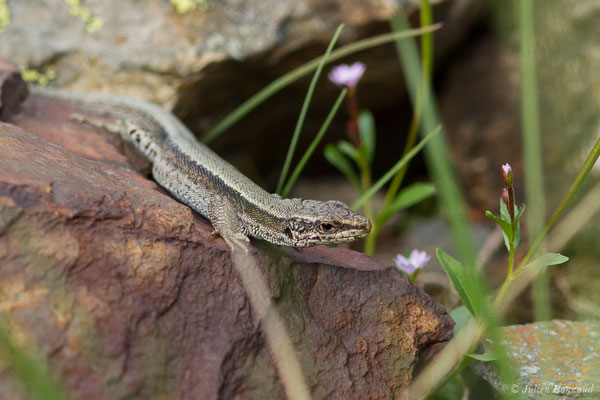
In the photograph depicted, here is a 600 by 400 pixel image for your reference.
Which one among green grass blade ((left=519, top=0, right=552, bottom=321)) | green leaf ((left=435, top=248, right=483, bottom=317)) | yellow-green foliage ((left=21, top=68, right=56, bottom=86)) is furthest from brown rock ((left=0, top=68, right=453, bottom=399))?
yellow-green foliage ((left=21, top=68, right=56, bottom=86))

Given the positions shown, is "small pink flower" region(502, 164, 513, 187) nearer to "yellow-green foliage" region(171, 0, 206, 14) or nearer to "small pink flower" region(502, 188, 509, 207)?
"small pink flower" region(502, 188, 509, 207)

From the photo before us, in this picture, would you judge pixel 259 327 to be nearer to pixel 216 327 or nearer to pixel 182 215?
pixel 216 327

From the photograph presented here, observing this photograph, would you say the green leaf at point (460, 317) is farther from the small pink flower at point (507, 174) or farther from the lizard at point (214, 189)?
the small pink flower at point (507, 174)

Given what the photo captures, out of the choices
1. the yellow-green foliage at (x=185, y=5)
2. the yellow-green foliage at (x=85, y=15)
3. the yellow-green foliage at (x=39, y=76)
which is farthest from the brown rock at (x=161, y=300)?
the yellow-green foliage at (x=185, y=5)

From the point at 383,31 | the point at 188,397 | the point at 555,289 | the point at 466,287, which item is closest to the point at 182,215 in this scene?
the point at 188,397

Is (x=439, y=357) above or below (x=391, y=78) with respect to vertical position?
below
